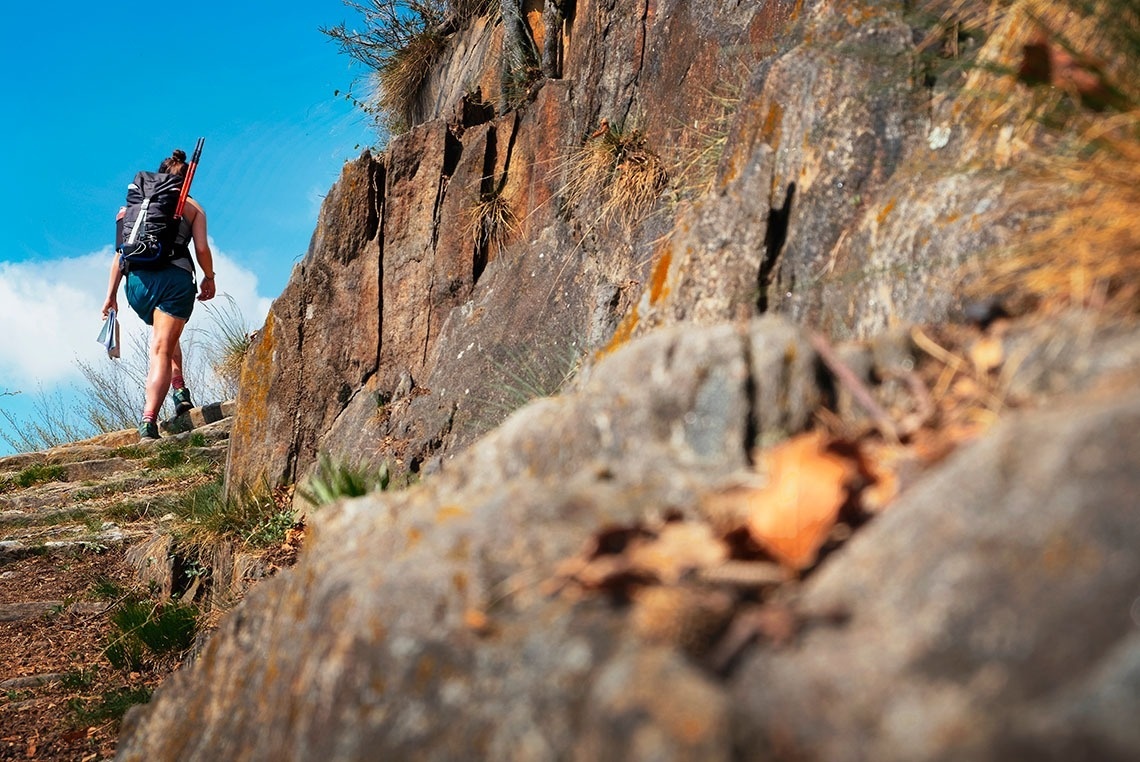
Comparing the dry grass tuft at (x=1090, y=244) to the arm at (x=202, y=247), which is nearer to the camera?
the dry grass tuft at (x=1090, y=244)

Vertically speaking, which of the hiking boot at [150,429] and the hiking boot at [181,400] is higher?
the hiking boot at [181,400]

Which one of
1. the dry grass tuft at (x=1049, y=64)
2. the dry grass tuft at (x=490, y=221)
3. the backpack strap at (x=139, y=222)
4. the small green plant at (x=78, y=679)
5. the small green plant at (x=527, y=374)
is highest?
the backpack strap at (x=139, y=222)

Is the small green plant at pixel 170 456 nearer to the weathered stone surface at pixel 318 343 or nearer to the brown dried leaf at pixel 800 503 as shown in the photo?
the weathered stone surface at pixel 318 343

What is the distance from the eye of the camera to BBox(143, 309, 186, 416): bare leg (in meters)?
9.42

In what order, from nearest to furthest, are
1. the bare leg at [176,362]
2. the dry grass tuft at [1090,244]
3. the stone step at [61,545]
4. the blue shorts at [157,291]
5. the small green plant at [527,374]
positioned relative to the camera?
the dry grass tuft at [1090,244] → the small green plant at [527,374] → the stone step at [61,545] → the blue shorts at [157,291] → the bare leg at [176,362]

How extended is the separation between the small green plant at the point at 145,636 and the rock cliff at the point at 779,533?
354cm

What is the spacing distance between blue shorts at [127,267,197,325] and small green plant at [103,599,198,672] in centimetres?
352

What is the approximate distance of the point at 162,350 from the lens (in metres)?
9.49

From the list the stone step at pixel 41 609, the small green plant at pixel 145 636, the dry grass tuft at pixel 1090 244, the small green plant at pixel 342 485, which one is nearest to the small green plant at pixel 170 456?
the stone step at pixel 41 609

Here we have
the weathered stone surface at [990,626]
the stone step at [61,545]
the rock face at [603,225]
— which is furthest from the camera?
the stone step at [61,545]

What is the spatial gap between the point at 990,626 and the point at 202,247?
9.38m

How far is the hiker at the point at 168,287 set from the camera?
30.7 ft

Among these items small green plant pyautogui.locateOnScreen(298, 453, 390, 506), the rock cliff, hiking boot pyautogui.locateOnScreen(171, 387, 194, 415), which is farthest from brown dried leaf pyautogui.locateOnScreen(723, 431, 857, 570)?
hiking boot pyautogui.locateOnScreen(171, 387, 194, 415)

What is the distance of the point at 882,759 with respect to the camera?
4.05ft
